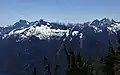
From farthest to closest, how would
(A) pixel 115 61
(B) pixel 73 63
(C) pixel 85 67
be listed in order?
(A) pixel 115 61 → (C) pixel 85 67 → (B) pixel 73 63

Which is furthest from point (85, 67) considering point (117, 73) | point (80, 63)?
point (117, 73)

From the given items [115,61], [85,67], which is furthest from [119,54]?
[85,67]

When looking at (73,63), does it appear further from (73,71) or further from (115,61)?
(115,61)

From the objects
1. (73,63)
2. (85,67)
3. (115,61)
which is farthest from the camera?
(115,61)

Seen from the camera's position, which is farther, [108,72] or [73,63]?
[108,72]

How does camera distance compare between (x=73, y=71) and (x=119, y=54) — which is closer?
(x=73, y=71)

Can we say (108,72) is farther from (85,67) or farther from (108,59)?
(85,67)

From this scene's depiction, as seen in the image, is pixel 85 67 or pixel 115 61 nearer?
pixel 85 67

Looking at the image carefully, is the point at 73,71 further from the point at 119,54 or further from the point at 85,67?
the point at 119,54
